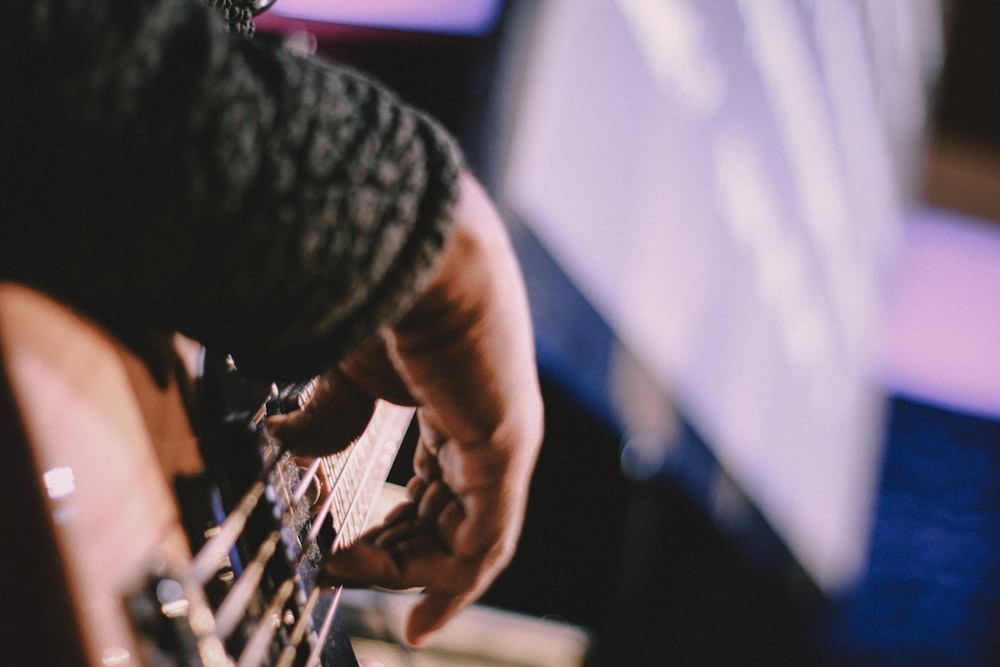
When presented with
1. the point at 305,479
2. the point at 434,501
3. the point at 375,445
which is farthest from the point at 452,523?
the point at 375,445

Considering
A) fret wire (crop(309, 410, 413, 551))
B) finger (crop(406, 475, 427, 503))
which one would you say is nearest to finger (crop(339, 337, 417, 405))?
finger (crop(406, 475, 427, 503))

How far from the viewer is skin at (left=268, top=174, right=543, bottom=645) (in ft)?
0.97

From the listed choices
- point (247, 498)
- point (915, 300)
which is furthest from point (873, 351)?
point (247, 498)

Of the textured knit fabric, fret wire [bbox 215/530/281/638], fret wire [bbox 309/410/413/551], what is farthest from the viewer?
fret wire [bbox 309/410/413/551]

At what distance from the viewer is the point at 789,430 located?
3.90ft

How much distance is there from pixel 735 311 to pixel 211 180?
0.78m

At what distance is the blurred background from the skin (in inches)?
3.7

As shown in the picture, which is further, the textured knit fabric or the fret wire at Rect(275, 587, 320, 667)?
the fret wire at Rect(275, 587, 320, 667)

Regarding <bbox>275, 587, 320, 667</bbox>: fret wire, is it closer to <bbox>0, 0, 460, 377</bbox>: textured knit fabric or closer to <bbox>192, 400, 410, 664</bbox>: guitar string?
<bbox>192, 400, 410, 664</bbox>: guitar string

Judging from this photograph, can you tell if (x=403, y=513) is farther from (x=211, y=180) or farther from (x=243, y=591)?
(x=211, y=180)

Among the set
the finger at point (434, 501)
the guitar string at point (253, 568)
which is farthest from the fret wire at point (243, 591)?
the finger at point (434, 501)

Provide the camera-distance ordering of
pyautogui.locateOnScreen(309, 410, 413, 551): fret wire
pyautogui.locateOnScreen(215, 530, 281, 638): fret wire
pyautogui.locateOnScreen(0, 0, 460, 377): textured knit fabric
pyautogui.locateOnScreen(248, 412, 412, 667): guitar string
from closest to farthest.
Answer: pyautogui.locateOnScreen(0, 0, 460, 377): textured knit fabric < pyautogui.locateOnScreen(215, 530, 281, 638): fret wire < pyautogui.locateOnScreen(248, 412, 412, 667): guitar string < pyautogui.locateOnScreen(309, 410, 413, 551): fret wire

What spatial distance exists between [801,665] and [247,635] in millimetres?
1592

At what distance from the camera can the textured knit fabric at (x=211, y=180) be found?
0.21 metres
